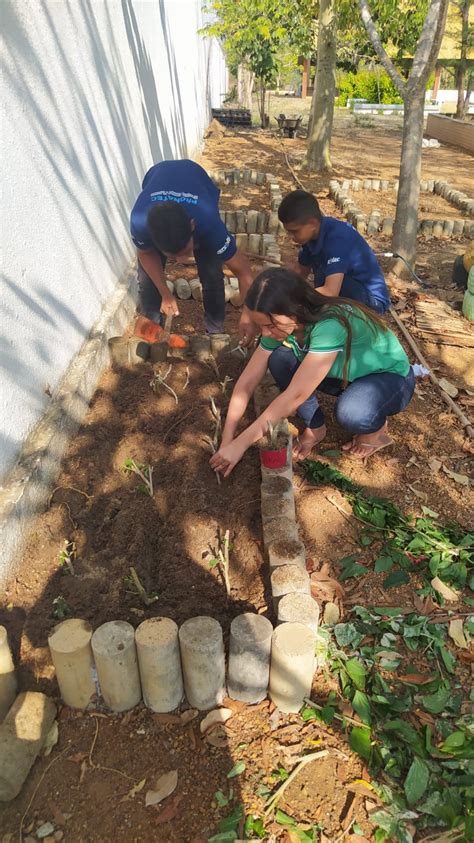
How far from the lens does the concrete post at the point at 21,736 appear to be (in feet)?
5.57

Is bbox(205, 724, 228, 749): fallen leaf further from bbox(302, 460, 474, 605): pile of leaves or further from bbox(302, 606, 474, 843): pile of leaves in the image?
bbox(302, 460, 474, 605): pile of leaves

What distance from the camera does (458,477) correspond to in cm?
313

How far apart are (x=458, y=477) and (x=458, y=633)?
1.11 m

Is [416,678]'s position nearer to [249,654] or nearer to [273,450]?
[249,654]

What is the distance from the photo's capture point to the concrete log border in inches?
303

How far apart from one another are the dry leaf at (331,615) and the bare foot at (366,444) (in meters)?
1.10

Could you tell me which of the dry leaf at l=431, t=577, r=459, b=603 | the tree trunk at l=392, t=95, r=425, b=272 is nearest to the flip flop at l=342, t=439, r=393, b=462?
the dry leaf at l=431, t=577, r=459, b=603

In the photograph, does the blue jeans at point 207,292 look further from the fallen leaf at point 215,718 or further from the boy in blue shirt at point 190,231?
the fallen leaf at point 215,718

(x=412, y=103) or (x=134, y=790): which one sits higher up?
(x=412, y=103)

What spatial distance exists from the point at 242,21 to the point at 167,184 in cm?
888

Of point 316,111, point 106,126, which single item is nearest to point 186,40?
point 316,111

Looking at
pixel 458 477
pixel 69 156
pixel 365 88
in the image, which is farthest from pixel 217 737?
pixel 365 88

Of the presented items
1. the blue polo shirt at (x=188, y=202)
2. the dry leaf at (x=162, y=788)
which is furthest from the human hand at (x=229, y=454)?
the blue polo shirt at (x=188, y=202)

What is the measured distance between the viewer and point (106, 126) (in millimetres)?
4484
